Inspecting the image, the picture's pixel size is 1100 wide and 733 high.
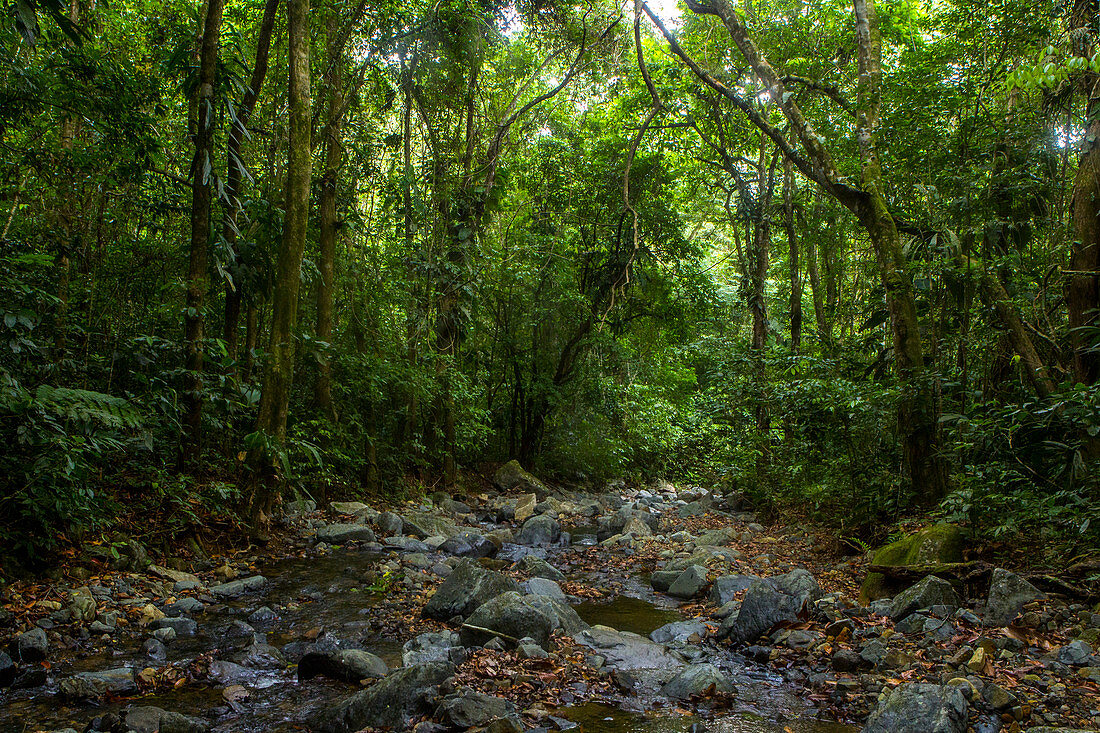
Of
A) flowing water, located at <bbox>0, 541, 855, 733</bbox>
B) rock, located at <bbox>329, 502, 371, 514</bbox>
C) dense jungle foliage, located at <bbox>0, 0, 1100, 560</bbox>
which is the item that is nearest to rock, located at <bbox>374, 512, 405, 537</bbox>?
rock, located at <bbox>329, 502, 371, 514</bbox>

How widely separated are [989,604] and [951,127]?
6177 mm

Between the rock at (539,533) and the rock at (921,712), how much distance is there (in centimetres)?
563

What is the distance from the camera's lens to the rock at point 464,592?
4.77m

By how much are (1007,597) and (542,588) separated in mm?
3312

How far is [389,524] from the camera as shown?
311 inches

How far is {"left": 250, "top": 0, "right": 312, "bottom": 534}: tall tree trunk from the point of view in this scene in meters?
5.90

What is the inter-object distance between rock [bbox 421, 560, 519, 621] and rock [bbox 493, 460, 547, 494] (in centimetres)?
718

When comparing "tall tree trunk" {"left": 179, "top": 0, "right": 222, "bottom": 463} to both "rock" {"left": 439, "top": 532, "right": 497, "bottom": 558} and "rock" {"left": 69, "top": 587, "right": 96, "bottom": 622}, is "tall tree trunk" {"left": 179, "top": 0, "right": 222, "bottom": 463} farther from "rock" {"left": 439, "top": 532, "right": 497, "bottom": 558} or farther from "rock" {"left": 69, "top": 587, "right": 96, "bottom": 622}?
"rock" {"left": 439, "top": 532, "right": 497, "bottom": 558}

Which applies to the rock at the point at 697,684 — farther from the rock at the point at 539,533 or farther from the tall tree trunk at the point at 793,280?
the tall tree trunk at the point at 793,280

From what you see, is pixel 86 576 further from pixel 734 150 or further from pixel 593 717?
pixel 734 150

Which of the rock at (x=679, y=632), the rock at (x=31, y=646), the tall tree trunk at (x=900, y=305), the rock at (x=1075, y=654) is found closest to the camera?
the rock at (x=1075, y=654)

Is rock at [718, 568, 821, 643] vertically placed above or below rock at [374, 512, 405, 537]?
below

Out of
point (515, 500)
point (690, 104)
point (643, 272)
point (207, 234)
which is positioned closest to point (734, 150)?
point (690, 104)

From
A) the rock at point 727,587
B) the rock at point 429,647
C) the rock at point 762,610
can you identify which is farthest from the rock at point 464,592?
the rock at point 727,587
